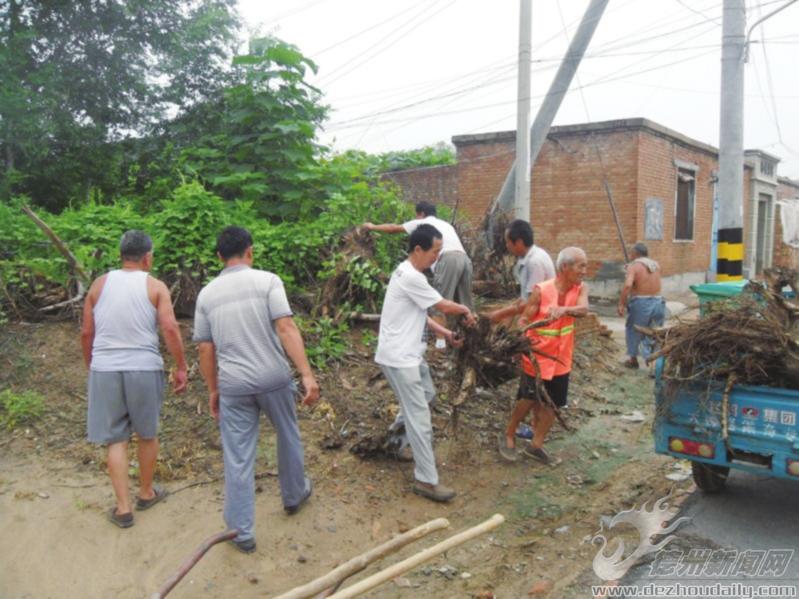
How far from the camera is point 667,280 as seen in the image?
15938 mm

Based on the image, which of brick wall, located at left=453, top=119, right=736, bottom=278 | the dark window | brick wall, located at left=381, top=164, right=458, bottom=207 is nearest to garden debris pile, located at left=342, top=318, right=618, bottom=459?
brick wall, located at left=453, top=119, right=736, bottom=278

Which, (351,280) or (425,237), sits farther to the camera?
(351,280)

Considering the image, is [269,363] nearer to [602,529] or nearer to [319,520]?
[319,520]

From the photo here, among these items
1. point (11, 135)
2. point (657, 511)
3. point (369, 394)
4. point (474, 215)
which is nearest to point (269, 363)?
point (369, 394)

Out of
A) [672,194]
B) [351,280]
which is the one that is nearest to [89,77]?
[351,280]

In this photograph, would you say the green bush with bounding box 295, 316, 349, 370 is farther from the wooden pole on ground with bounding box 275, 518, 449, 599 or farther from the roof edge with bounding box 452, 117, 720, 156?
the roof edge with bounding box 452, 117, 720, 156

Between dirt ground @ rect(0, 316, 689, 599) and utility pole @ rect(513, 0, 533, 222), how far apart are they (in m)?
3.47

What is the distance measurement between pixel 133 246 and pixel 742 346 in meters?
3.91

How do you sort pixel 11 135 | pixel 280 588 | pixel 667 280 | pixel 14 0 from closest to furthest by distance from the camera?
pixel 280 588 < pixel 11 135 < pixel 14 0 < pixel 667 280

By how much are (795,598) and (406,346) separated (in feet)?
8.59

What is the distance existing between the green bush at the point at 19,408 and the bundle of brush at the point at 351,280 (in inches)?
110

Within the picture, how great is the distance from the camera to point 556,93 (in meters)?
9.31

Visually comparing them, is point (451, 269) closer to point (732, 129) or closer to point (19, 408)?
point (19, 408)

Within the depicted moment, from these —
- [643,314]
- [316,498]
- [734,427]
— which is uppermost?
[643,314]
